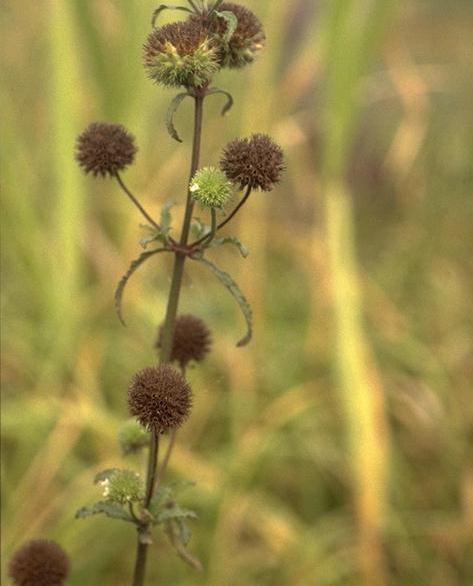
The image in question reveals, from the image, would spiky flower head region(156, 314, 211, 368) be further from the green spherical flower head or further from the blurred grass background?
→ the blurred grass background

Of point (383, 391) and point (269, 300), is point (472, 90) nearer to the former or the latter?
point (269, 300)

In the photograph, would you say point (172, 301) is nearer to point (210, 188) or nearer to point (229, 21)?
point (210, 188)

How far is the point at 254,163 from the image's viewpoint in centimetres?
74

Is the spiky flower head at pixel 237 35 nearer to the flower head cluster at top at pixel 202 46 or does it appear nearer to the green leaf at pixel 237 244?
the flower head cluster at top at pixel 202 46

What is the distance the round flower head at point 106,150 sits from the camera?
2.74 ft

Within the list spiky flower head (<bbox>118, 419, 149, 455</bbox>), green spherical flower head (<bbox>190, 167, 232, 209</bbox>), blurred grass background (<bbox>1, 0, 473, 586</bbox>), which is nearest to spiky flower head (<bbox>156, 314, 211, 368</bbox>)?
spiky flower head (<bbox>118, 419, 149, 455</bbox>)

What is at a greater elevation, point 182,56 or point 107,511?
point 182,56

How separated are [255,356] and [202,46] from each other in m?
1.49

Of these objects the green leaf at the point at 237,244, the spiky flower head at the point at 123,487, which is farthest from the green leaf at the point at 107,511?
the green leaf at the point at 237,244

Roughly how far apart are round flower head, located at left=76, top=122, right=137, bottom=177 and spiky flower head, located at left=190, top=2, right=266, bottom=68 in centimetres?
11

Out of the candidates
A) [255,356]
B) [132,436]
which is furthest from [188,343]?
[255,356]

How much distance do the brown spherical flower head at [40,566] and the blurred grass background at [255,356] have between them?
70 cm

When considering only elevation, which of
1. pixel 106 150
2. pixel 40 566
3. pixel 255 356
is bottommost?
pixel 40 566

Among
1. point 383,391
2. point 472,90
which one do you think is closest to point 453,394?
point 383,391
